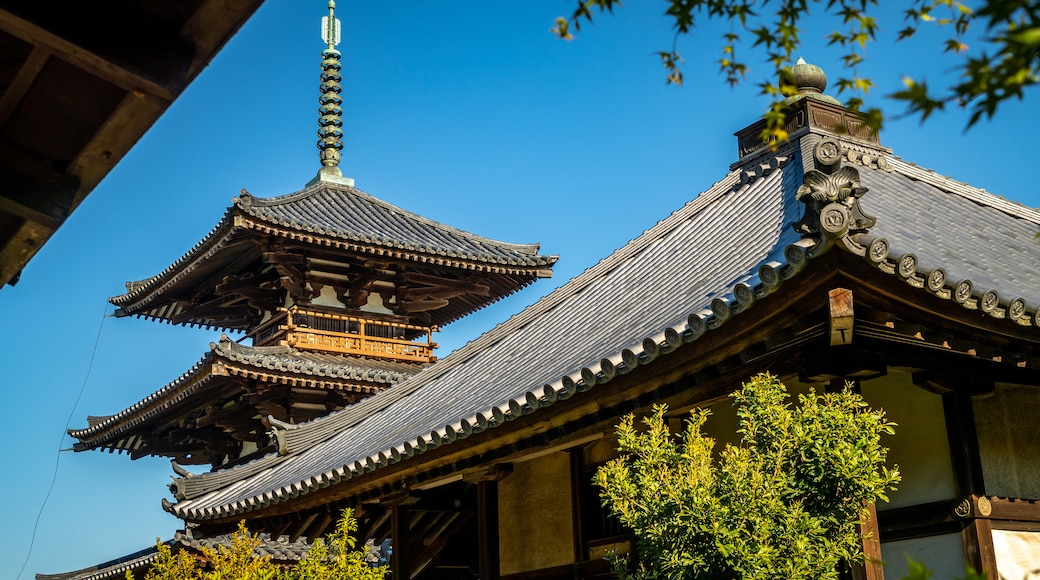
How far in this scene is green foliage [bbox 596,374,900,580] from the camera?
5551 millimetres

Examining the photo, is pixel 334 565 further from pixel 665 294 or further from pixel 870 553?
pixel 870 553

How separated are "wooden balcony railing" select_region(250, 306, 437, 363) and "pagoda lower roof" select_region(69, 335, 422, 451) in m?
0.17

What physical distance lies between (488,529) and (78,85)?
7.39 m

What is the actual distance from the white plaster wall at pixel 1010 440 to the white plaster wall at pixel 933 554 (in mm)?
417

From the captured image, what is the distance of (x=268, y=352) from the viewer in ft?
63.1

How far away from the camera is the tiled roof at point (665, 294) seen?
23.2 feet

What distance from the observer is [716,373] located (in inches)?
282

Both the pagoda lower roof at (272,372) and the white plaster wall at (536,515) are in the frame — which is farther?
the pagoda lower roof at (272,372)

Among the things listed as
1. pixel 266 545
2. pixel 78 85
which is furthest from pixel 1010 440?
pixel 266 545

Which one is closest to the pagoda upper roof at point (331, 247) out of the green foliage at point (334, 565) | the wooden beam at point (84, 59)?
the green foliage at point (334, 565)

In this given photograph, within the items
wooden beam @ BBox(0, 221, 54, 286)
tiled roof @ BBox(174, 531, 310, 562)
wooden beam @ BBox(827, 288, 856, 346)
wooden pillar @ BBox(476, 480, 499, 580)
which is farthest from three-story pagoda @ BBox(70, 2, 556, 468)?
wooden beam @ BBox(0, 221, 54, 286)

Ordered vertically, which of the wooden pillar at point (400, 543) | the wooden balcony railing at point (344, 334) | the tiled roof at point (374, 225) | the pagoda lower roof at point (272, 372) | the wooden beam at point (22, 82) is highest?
the tiled roof at point (374, 225)

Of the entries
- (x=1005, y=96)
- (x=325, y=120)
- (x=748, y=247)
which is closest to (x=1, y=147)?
(x=1005, y=96)

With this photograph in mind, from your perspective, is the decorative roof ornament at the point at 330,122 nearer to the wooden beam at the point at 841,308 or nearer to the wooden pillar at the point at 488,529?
the wooden pillar at the point at 488,529
